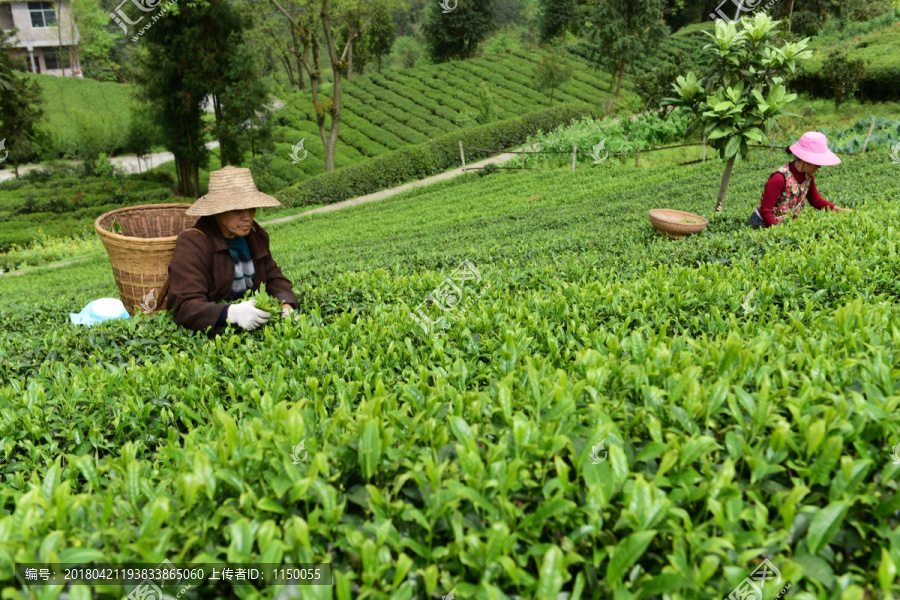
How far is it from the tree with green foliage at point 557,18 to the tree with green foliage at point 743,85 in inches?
1907

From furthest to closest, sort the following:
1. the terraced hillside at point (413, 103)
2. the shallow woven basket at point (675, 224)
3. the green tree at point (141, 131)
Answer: the terraced hillside at point (413, 103), the green tree at point (141, 131), the shallow woven basket at point (675, 224)

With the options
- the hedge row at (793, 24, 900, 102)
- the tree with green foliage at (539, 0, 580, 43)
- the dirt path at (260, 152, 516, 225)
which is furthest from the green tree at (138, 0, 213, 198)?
the tree with green foliage at (539, 0, 580, 43)

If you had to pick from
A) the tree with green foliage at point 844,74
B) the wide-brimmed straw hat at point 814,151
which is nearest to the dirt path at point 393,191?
the tree with green foliage at point 844,74

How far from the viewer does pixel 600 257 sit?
554 centimetres

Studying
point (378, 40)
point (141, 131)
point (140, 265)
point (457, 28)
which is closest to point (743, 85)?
point (140, 265)

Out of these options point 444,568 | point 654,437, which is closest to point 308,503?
point 444,568

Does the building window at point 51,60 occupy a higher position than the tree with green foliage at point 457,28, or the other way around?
the tree with green foliage at point 457,28

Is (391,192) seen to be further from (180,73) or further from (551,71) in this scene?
(551,71)

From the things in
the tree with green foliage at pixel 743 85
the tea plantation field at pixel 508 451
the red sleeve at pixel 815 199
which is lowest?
the red sleeve at pixel 815 199

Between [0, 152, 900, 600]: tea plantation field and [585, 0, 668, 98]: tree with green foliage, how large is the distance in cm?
2934

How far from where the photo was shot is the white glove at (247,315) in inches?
141

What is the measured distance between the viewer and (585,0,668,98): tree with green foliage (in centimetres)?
2945

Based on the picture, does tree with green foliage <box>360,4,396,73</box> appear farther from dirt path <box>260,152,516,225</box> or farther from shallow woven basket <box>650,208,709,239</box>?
shallow woven basket <box>650,208,709,239</box>

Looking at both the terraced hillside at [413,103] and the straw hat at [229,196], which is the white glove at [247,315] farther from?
the terraced hillside at [413,103]
